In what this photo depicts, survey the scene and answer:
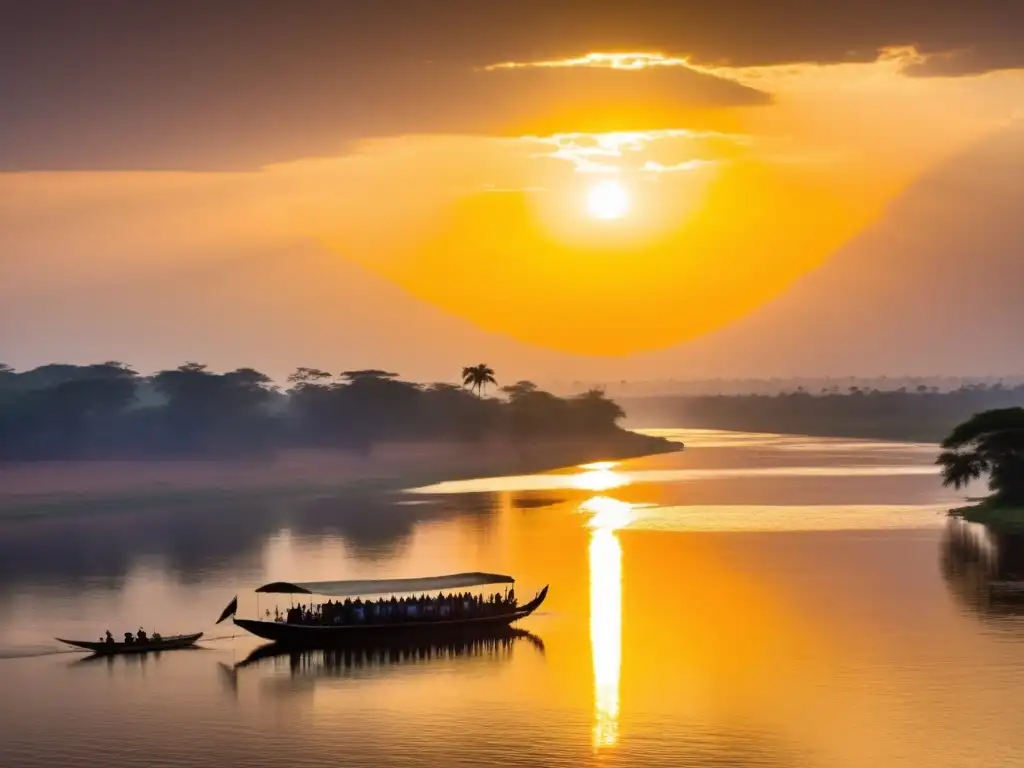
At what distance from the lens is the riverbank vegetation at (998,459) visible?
125688 mm

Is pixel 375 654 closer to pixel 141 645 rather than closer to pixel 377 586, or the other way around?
pixel 377 586

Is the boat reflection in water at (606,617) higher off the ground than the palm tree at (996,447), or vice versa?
the palm tree at (996,447)

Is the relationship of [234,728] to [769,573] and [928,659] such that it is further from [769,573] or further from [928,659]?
[769,573]

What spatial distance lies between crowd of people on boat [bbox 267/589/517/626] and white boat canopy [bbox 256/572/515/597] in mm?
730

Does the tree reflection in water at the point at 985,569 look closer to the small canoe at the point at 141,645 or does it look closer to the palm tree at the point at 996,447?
the palm tree at the point at 996,447

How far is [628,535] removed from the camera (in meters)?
125

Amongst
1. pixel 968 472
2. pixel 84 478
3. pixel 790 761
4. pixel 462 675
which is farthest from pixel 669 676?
pixel 84 478

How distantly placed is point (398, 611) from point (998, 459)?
71.1 metres

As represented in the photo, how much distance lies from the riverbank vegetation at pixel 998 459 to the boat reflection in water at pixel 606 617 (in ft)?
97.8

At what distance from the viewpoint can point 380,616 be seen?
75125 millimetres

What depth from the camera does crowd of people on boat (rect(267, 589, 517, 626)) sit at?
244 feet

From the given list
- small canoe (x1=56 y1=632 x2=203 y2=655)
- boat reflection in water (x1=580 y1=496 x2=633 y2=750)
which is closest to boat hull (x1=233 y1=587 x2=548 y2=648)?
small canoe (x1=56 y1=632 x2=203 y2=655)

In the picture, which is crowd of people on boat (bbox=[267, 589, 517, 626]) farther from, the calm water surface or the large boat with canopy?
the calm water surface

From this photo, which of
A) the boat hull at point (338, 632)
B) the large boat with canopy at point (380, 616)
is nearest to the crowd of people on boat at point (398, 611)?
the large boat with canopy at point (380, 616)
